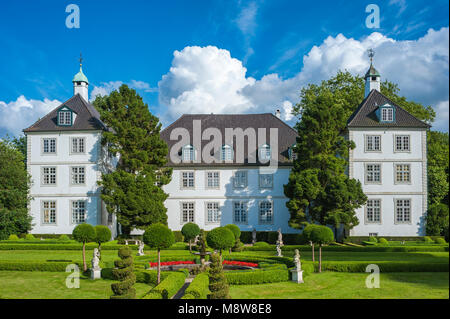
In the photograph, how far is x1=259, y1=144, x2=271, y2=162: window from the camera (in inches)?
1439

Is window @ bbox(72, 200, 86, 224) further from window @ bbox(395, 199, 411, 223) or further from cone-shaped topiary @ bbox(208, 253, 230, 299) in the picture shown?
window @ bbox(395, 199, 411, 223)

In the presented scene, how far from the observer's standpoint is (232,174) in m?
36.3

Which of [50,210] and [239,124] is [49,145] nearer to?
[50,210]

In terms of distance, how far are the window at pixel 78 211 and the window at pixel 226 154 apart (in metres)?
14.1

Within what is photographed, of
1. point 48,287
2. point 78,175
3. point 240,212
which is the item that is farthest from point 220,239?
point 78,175

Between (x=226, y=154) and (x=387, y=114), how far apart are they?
15.8 meters

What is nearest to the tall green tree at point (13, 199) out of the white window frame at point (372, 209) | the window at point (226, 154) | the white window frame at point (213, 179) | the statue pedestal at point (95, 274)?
the white window frame at point (213, 179)

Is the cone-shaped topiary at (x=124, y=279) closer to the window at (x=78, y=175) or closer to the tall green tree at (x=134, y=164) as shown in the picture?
the tall green tree at (x=134, y=164)

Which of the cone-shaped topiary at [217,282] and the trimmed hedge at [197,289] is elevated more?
the cone-shaped topiary at [217,282]

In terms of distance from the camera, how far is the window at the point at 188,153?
36.5 m

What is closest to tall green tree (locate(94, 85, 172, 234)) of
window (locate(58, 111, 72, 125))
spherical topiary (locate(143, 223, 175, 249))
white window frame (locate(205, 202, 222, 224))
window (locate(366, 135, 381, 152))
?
window (locate(58, 111, 72, 125))

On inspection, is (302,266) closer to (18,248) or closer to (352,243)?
(352,243)
